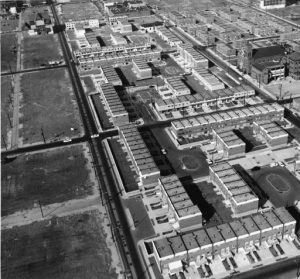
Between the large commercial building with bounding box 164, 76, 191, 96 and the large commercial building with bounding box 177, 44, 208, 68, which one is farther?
the large commercial building with bounding box 177, 44, 208, 68

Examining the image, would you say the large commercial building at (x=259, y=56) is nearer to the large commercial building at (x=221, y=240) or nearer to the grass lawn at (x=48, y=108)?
the grass lawn at (x=48, y=108)

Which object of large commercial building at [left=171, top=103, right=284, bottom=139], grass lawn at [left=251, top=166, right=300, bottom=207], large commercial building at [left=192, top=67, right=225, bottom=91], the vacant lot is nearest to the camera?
grass lawn at [left=251, top=166, right=300, bottom=207]

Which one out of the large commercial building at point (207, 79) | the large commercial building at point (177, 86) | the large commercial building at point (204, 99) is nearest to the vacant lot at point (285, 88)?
the large commercial building at point (204, 99)

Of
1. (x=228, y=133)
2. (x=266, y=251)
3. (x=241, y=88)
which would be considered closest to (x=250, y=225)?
(x=266, y=251)

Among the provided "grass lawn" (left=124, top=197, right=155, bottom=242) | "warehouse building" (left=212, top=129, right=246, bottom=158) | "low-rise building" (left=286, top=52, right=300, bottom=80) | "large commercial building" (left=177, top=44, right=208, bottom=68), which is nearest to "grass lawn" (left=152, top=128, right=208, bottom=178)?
"warehouse building" (left=212, top=129, right=246, bottom=158)

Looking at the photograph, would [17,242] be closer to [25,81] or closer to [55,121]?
[55,121]

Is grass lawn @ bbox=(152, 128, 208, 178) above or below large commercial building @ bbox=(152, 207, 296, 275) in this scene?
below

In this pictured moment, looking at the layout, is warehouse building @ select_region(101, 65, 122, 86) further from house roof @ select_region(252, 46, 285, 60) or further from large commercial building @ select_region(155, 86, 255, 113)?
house roof @ select_region(252, 46, 285, 60)
